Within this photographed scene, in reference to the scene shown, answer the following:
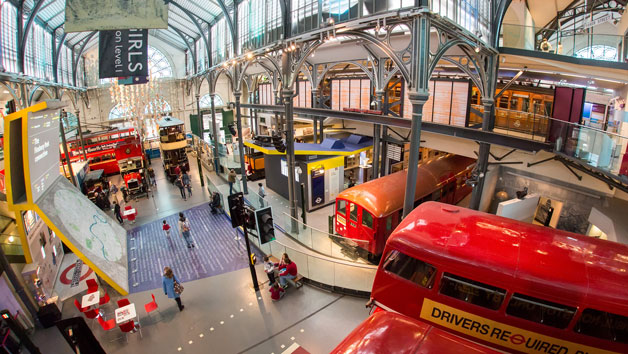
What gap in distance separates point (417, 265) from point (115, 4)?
935cm

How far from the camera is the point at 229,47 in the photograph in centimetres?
1964

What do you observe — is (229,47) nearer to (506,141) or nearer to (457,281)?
(506,141)

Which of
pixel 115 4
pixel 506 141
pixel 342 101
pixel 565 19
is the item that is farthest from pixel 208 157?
pixel 565 19

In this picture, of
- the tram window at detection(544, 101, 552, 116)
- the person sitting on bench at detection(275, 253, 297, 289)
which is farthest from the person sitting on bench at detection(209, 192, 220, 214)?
the tram window at detection(544, 101, 552, 116)

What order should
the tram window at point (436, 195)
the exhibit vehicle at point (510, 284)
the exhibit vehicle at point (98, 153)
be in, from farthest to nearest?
1. the exhibit vehicle at point (98, 153)
2. the tram window at point (436, 195)
3. the exhibit vehicle at point (510, 284)

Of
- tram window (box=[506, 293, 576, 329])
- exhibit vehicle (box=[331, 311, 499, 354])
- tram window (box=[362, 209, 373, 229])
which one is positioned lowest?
tram window (box=[362, 209, 373, 229])

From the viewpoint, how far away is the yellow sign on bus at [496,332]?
435cm

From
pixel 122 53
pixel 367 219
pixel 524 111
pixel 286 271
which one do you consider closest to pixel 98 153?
pixel 122 53

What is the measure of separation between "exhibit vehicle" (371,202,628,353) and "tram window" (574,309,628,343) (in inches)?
0.4

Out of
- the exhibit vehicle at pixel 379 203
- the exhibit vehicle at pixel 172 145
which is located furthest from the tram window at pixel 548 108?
the exhibit vehicle at pixel 172 145

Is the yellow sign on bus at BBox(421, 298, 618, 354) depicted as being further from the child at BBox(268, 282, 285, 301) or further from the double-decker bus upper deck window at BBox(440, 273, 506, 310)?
the child at BBox(268, 282, 285, 301)

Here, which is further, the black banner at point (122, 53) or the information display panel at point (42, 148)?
the black banner at point (122, 53)

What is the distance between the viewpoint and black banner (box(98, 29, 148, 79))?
9805 mm

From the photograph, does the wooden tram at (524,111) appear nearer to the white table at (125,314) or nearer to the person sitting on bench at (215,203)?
the person sitting on bench at (215,203)
